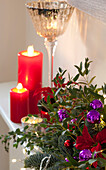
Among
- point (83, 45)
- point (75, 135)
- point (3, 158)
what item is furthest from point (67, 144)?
point (3, 158)

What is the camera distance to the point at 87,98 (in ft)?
2.28

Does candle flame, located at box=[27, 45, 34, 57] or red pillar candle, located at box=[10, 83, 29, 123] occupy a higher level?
candle flame, located at box=[27, 45, 34, 57]

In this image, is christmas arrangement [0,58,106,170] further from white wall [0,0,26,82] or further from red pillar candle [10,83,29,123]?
white wall [0,0,26,82]

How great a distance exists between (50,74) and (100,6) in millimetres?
501

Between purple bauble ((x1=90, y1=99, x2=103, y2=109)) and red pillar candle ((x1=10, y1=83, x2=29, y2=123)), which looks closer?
purple bauble ((x1=90, y1=99, x2=103, y2=109))

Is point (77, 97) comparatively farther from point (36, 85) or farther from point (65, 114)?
point (36, 85)

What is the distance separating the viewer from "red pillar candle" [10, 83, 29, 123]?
111 cm

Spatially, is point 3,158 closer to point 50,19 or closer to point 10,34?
point 10,34

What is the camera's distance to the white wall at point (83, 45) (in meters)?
0.93

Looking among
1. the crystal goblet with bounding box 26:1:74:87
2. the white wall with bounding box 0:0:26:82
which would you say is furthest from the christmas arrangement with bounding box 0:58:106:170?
the white wall with bounding box 0:0:26:82

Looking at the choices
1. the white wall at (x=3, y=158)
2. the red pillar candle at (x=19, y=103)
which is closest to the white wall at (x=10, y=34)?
the white wall at (x=3, y=158)

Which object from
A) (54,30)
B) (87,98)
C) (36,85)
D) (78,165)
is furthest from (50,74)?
(78,165)

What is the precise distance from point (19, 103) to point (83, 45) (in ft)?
0.98

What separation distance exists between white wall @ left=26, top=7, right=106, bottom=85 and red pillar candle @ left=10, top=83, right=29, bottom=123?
19 cm
